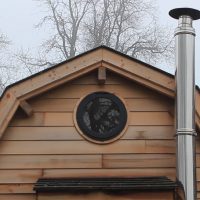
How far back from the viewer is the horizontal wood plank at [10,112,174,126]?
562 centimetres

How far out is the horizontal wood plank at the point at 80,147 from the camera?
18.3 ft

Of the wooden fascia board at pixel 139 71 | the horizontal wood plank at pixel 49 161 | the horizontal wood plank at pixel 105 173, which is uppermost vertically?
the wooden fascia board at pixel 139 71

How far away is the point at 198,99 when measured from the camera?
5602mm

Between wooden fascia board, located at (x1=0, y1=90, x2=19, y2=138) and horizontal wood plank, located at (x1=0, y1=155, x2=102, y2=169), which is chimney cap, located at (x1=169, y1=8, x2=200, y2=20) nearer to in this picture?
horizontal wood plank, located at (x1=0, y1=155, x2=102, y2=169)

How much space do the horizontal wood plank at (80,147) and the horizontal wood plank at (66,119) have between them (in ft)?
0.73

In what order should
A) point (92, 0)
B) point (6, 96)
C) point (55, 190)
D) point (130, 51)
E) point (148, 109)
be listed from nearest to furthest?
point (55, 190)
point (6, 96)
point (148, 109)
point (130, 51)
point (92, 0)

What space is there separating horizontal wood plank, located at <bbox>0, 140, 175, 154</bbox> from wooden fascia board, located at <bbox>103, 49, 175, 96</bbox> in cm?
69

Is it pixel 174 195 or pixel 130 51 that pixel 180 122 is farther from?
pixel 130 51

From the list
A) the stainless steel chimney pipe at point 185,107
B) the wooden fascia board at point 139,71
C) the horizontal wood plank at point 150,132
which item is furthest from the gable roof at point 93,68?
the horizontal wood plank at point 150,132

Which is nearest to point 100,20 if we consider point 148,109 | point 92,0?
point 92,0

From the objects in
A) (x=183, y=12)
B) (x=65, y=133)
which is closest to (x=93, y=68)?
(x=65, y=133)

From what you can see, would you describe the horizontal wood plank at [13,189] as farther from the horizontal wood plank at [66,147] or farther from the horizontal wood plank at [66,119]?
the horizontal wood plank at [66,119]

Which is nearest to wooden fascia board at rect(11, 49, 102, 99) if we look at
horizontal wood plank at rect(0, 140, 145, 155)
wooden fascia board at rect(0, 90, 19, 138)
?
wooden fascia board at rect(0, 90, 19, 138)

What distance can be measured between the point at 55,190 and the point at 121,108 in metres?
1.32
